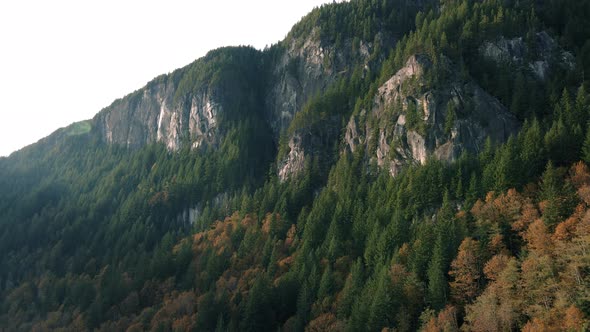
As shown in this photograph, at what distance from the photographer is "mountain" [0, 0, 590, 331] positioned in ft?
230

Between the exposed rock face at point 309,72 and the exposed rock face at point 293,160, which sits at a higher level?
the exposed rock face at point 309,72

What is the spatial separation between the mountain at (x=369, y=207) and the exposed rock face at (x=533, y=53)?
490 millimetres

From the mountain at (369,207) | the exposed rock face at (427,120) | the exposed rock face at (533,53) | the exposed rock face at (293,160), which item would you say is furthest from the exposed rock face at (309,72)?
the exposed rock face at (533,53)

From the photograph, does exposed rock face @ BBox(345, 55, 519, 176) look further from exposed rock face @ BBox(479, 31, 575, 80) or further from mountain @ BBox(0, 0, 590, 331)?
exposed rock face @ BBox(479, 31, 575, 80)

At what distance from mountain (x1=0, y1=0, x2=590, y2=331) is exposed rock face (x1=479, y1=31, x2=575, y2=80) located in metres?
0.49

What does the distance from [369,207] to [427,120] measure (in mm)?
27531

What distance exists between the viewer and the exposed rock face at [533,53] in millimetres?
121438

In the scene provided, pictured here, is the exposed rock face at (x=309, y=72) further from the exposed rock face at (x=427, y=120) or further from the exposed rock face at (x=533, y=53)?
the exposed rock face at (x=533, y=53)

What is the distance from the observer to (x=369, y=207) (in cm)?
10456

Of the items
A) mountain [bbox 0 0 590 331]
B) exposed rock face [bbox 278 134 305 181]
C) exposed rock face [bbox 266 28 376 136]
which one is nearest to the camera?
mountain [bbox 0 0 590 331]

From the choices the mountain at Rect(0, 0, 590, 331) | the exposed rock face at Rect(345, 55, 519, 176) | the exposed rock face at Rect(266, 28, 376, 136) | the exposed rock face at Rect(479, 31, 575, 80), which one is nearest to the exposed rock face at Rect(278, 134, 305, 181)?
the mountain at Rect(0, 0, 590, 331)

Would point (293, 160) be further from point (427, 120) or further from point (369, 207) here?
point (427, 120)

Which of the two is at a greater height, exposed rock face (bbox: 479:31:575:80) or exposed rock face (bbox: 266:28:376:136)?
exposed rock face (bbox: 266:28:376:136)

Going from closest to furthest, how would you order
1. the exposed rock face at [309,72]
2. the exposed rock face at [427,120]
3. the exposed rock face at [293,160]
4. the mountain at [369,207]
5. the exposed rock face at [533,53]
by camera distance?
the mountain at [369,207] → the exposed rock face at [427,120] → the exposed rock face at [533,53] → the exposed rock face at [293,160] → the exposed rock face at [309,72]
